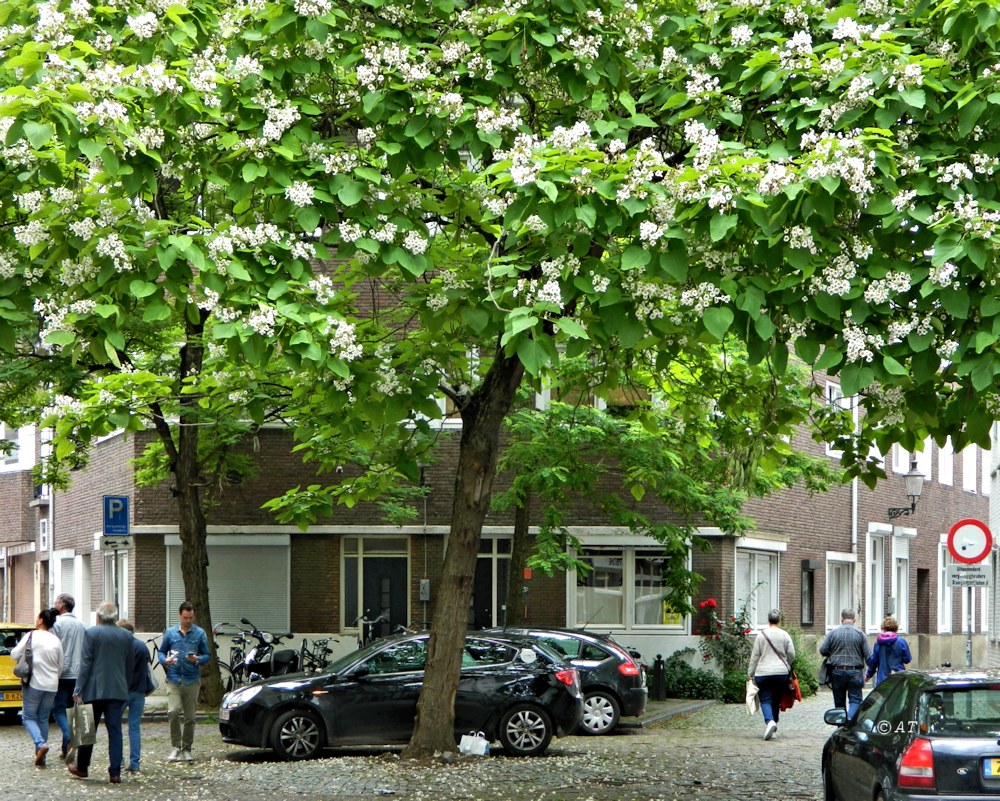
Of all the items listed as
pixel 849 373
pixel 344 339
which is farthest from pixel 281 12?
pixel 849 373

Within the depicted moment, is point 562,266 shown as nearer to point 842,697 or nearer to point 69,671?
point 69,671

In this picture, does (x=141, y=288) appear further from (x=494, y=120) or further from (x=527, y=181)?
(x=494, y=120)

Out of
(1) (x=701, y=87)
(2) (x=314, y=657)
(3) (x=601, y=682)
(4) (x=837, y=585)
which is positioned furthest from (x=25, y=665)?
(4) (x=837, y=585)

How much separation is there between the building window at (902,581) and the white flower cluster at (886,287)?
32.7 metres

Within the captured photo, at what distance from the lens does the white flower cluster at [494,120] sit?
452 inches

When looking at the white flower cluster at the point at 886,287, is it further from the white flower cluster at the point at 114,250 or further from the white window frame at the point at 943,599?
the white window frame at the point at 943,599

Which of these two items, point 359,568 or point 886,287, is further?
point 359,568

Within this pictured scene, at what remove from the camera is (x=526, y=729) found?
59.9 ft

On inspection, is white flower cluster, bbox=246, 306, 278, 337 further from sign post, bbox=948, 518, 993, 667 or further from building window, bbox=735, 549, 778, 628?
building window, bbox=735, 549, 778, 628

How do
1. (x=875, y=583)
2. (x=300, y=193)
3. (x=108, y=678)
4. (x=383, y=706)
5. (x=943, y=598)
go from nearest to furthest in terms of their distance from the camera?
(x=300, y=193) → (x=108, y=678) → (x=383, y=706) → (x=875, y=583) → (x=943, y=598)

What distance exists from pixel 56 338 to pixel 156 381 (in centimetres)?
342

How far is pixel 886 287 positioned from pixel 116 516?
17.5 m

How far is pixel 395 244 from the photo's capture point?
11.3 m

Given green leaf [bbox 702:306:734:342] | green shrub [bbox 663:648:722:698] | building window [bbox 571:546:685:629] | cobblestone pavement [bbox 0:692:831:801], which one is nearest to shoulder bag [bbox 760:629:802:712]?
cobblestone pavement [bbox 0:692:831:801]
